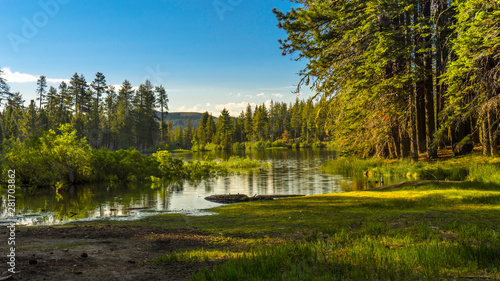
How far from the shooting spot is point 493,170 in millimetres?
14266

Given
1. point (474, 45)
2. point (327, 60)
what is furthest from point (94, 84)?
point (474, 45)

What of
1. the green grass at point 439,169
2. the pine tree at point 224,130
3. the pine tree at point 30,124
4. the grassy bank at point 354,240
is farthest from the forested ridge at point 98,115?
the grassy bank at point 354,240

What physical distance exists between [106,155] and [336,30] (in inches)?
815

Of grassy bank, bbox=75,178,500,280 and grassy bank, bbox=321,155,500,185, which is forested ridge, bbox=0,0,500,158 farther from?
grassy bank, bbox=75,178,500,280

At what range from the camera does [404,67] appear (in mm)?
19812

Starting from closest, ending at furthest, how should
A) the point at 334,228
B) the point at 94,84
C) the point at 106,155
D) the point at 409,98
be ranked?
the point at 334,228, the point at 409,98, the point at 106,155, the point at 94,84

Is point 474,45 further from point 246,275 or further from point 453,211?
point 246,275

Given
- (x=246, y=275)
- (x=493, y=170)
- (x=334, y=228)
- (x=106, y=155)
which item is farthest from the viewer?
(x=106, y=155)

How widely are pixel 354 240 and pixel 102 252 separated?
174 inches

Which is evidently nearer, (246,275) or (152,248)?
(246,275)

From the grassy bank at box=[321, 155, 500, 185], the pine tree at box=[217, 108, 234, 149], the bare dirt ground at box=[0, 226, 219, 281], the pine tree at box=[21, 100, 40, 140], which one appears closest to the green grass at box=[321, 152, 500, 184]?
the grassy bank at box=[321, 155, 500, 185]

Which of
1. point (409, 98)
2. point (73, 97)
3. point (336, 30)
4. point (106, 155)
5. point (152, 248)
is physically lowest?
point (152, 248)

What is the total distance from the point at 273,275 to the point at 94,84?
9309 cm

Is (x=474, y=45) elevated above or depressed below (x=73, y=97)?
below
